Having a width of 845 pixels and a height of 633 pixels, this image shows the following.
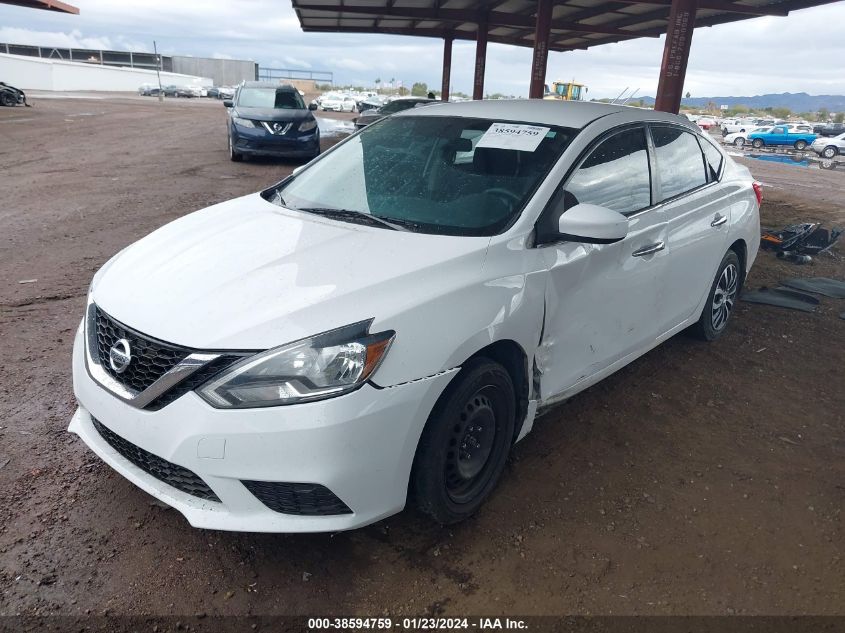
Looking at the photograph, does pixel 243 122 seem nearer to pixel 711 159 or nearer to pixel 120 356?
pixel 711 159

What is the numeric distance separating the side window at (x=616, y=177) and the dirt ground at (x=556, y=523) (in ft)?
4.05

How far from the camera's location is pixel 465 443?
8.60ft

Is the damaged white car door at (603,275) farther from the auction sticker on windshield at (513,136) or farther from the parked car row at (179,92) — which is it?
the parked car row at (179,92)

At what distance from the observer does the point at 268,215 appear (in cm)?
324

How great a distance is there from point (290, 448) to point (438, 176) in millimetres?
1684

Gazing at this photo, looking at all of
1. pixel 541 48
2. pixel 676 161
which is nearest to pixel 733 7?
pixel 541 48

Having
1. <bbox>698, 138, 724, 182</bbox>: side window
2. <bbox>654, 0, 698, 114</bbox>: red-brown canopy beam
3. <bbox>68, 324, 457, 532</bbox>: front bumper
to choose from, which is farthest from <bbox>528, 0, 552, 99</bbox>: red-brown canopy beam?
<bbox>68, 324, 457, 532</bbox>: front bumper

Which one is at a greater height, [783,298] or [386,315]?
[386,315]

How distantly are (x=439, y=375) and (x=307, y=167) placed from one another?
2.08 m

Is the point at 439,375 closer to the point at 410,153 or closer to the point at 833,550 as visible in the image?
the point at 410,153

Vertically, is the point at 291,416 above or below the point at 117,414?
above

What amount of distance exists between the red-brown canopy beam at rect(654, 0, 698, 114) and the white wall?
1958 inches

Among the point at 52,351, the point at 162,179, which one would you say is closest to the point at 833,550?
the point at 52,351

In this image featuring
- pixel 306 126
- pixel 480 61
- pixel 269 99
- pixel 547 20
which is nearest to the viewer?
pixel 306 126
